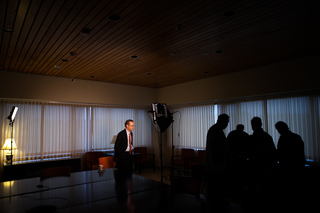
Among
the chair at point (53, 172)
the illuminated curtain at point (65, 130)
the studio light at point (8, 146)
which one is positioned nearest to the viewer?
the chair at point (53, 172)

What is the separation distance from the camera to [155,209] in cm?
212

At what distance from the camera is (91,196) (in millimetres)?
2533

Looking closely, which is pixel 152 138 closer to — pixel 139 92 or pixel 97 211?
pixel 139 92

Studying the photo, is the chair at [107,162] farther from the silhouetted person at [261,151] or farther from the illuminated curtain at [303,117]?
the illuminated curtain at [303,117]

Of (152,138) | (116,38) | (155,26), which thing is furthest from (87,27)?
(152,138)

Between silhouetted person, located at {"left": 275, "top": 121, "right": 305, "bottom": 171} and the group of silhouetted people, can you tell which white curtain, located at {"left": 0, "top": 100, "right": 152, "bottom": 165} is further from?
silhouetted person, located at {"left": 275, "top": 121, "right": 305, "bottom": 171}

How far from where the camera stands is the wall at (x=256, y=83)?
5.00m

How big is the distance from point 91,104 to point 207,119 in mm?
3940

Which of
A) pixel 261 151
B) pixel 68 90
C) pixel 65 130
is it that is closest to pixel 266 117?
pixel 261 151

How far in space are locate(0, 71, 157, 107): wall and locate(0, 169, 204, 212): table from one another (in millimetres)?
3760

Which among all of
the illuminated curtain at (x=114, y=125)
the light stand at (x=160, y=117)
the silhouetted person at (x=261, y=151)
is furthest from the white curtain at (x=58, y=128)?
the silhouetted person at (x=261, y=151)

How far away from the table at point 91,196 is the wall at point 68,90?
376 centimetres

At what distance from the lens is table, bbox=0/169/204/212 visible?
2180 mm

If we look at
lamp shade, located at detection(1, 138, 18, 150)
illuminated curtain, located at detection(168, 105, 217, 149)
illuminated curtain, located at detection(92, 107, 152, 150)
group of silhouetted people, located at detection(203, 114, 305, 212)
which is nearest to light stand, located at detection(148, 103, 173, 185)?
group of silhouetted people, located at detection(203, 114, 305, 212)
